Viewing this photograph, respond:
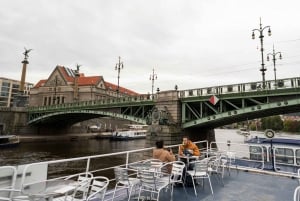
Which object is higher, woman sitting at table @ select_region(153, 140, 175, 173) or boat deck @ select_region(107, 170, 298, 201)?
woman sitting at table @ select_region(153, 140, 175, 173)

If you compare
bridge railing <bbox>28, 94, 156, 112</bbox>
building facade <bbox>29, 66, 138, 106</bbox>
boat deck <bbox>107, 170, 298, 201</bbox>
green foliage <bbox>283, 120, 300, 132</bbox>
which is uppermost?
building facade <bbox>29, 66, 138, 106</bbox>

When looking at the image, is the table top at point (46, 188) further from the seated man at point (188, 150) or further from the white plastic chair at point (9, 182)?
the seated man at point (188, 150)

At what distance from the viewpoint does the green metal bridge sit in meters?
19.4

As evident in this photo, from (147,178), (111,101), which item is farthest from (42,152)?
(147,178)

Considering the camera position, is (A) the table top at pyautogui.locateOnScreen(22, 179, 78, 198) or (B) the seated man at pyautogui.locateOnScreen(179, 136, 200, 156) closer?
(A) the table top at pyautogui.locateOnScreen(22, 179, 78, 198)

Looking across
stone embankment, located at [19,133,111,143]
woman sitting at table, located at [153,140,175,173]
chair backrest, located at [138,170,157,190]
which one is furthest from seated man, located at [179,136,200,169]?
stone embankment, located at [19,133,111,143]

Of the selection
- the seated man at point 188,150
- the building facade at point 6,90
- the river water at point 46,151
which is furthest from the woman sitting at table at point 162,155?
the building facade at point 6,90

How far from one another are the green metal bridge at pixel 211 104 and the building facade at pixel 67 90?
3231 cm

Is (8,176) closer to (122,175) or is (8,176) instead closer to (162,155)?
(122,175)

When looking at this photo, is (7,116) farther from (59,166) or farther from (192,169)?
(192,169)

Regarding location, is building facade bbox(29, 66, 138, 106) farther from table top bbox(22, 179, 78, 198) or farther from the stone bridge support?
table top bbox(22, 179, 78, 198)

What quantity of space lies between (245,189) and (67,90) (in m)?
72.9

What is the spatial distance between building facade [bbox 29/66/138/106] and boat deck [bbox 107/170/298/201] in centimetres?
6420

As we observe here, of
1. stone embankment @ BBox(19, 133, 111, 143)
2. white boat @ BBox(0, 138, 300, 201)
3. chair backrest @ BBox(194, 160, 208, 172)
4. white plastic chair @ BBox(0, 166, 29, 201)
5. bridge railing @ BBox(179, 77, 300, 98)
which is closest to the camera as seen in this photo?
white plastic chair @ BBox(0, 166, 29, 201)
